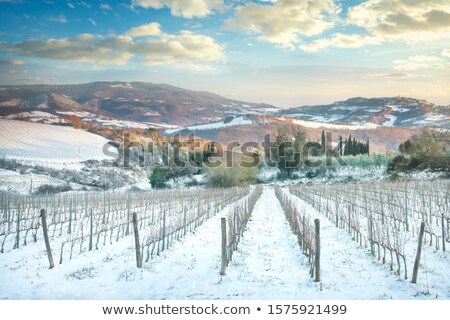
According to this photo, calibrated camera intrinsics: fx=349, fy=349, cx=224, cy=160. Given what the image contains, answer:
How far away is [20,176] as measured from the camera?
29859 mm

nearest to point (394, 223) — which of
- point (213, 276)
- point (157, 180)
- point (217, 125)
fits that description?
point (213, 276)

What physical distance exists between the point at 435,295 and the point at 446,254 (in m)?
2.73

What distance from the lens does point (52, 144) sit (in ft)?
127

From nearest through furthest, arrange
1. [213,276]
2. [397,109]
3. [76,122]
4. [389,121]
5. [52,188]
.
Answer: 1. [213,276]
2. [52,188]
3. [76,122]
4. [397,109]
5. [389,121]

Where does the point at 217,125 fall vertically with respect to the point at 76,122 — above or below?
above

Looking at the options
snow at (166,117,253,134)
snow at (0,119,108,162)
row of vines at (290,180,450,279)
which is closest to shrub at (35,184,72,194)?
snow at (0,119,108,162)

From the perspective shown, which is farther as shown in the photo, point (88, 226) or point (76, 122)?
point (76, 122)

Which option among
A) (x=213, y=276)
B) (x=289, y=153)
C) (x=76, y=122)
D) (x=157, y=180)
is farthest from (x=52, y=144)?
(x=213, y=276)

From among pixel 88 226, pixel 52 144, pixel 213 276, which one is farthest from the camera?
pixel 52 144

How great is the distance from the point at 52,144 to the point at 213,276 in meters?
37.5

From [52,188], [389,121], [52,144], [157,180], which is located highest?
[389,121]

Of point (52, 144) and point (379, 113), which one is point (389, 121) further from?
point (52, 144)

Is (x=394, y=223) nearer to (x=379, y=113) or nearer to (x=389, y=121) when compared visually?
(x=389, y=121)
